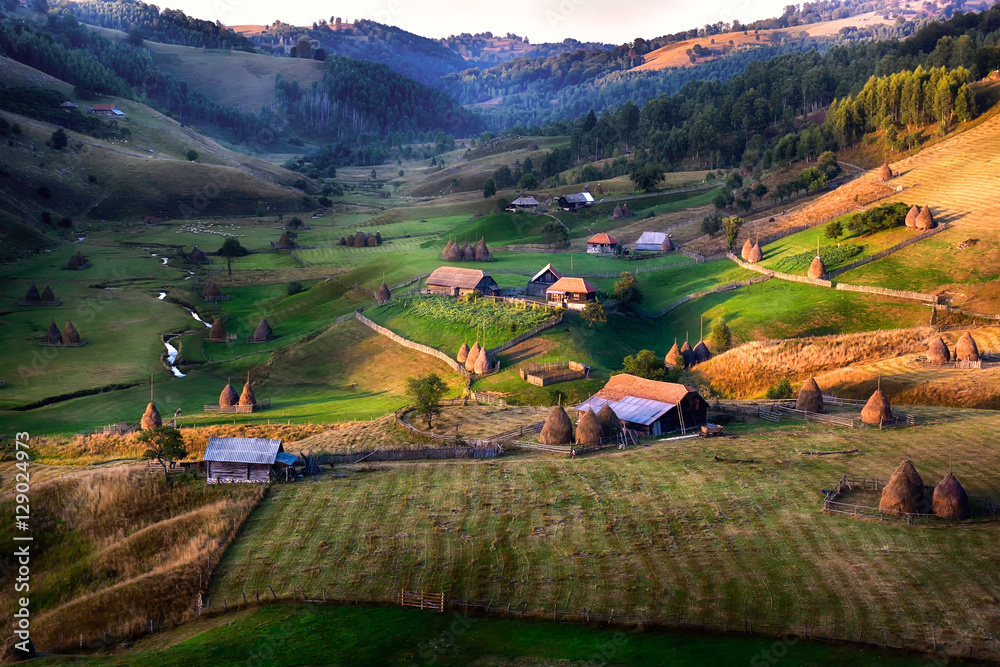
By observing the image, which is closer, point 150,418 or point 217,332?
point 150,418

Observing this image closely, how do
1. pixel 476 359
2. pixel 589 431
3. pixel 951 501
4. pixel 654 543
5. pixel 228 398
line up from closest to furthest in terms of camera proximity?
pixel 654 543
pixel 951 501
pixel 589 431
pixel 228 398
pixel 476 359

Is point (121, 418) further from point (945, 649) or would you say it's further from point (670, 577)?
point (945, 649)

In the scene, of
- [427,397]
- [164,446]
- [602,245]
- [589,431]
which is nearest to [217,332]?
[427,397]

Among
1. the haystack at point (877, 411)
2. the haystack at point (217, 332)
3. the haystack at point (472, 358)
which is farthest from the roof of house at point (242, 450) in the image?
the haystack at point (217, 332)

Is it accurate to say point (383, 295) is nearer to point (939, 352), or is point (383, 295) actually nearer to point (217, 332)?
point (217, 332)

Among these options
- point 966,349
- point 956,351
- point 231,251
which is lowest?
point 956,351

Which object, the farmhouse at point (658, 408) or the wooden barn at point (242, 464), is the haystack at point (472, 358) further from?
the wooden barn at point (242, 464)

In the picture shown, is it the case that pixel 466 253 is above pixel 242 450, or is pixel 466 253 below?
below
